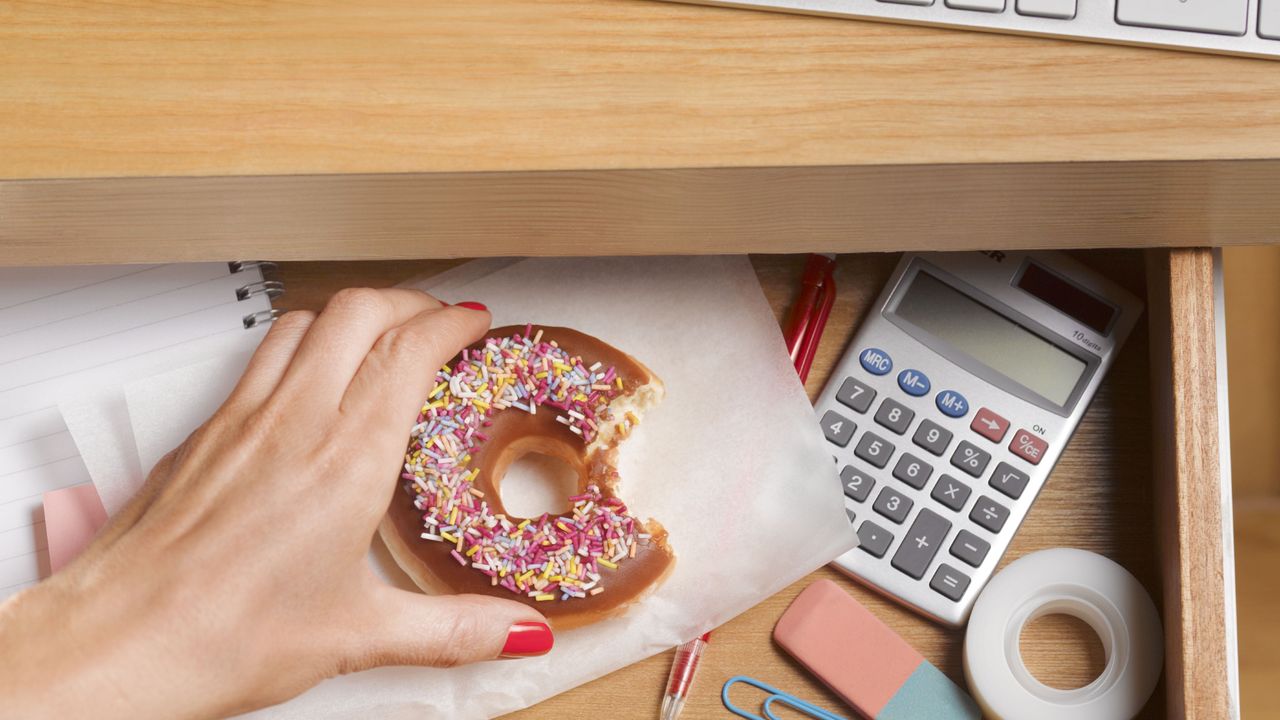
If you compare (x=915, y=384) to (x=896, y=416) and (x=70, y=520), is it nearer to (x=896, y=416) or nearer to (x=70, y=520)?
(x=896, y=416)

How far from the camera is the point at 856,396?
2.45 ft

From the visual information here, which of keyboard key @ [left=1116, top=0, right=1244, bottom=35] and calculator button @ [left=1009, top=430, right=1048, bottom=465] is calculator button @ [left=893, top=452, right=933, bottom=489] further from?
keyboard key @ [left=1116, top=0, right=1244, bottom=35]

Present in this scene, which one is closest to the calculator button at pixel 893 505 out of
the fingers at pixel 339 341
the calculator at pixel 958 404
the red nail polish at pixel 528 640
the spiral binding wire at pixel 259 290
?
the calculator at pixel 958 404

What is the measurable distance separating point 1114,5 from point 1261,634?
0.69 meters

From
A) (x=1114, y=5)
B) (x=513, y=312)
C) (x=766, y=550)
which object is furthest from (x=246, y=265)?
(x=1114, y=5)

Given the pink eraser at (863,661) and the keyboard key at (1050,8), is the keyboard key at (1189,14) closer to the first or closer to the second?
the keyboard key at (1050,8)

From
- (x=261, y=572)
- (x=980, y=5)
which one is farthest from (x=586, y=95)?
(x=261, y=572)

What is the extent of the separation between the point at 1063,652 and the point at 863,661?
0.44 feet

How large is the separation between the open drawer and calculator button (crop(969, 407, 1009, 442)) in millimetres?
56

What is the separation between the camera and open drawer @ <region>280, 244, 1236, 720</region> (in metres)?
0.63

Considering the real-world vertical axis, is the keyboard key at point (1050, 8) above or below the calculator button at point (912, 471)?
above

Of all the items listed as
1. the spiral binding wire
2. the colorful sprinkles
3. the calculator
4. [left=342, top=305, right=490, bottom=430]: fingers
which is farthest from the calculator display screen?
the spiral binding wire

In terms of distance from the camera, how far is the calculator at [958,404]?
28.4 inches

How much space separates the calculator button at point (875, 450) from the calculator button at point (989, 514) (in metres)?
0.07
